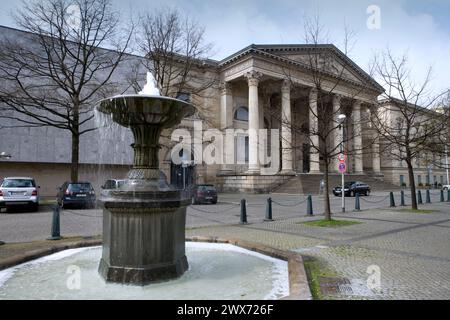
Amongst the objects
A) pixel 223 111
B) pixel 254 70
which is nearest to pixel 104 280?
pixel 254 70

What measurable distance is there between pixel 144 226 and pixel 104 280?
42.2 inches

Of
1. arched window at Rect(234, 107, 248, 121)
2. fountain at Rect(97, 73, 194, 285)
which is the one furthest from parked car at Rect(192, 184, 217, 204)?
arched window at Rect(234, 107, 248, 121)

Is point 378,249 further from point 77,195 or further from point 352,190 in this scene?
point 352,190

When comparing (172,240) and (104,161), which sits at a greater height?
(104,161)

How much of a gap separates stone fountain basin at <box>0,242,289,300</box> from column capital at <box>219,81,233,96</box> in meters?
37.9

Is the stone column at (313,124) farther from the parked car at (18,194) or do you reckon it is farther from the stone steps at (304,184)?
the parked car at (18,194)

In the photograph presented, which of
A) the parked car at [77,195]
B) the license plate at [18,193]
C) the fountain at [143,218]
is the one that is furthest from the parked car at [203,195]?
the fountain at [143,218]

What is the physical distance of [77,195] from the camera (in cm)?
1997

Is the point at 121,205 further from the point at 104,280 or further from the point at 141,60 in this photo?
the point at 141,60

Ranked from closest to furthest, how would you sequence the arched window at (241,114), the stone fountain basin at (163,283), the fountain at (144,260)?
the stone fountain basin at (163,283) < the fountain at (144,260) < the arched window at (241,114)

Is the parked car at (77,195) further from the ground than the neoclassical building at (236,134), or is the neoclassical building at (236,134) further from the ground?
the neoclassical building at (236,134)

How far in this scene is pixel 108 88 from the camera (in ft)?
86.8

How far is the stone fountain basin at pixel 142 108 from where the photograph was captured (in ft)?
19.1

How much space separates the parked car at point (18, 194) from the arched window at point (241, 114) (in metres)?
30.1
